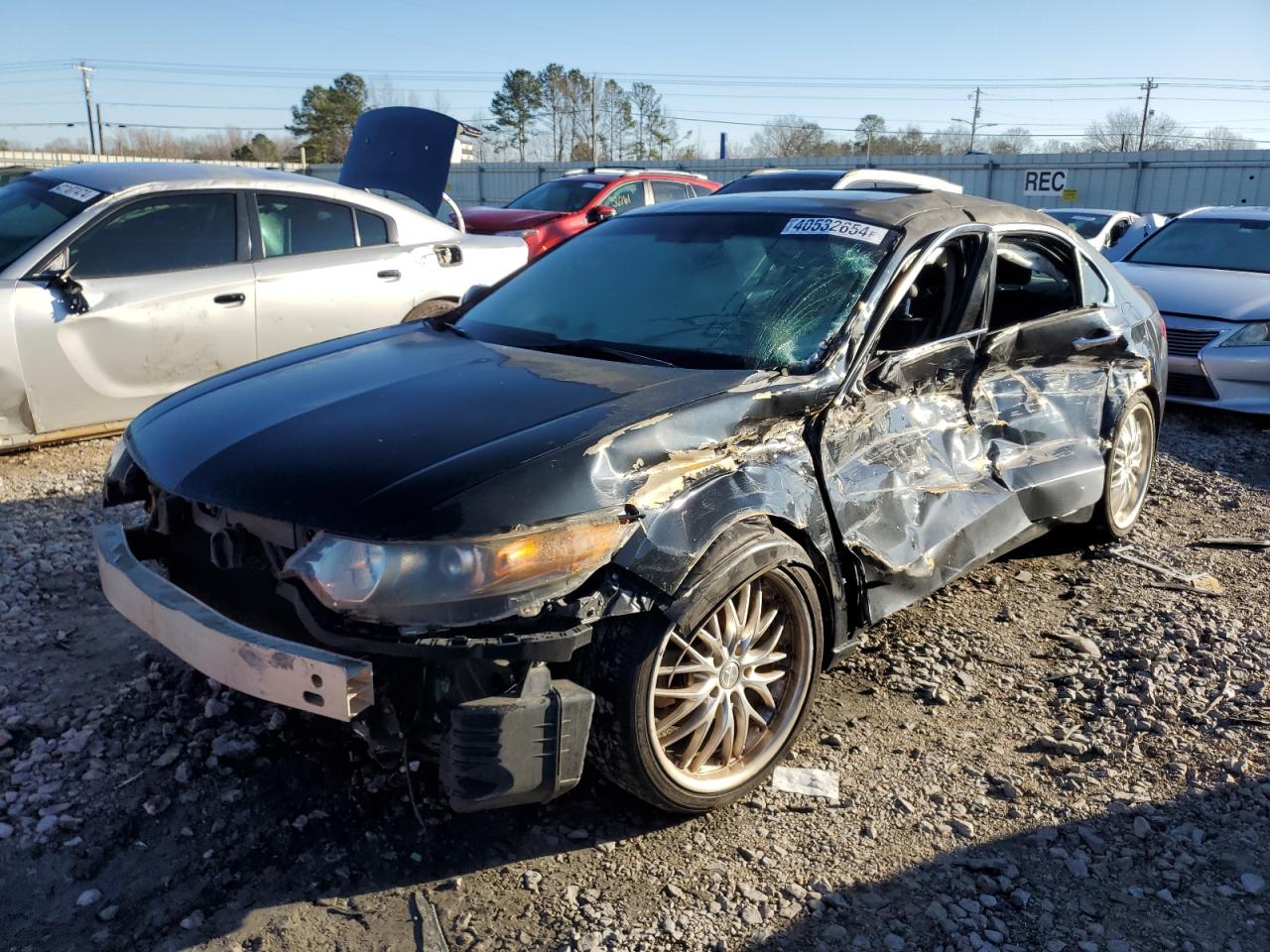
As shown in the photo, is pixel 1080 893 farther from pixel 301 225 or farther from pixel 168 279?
pixel 301 225

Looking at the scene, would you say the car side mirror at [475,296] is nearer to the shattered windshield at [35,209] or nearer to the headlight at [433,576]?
the headlight at [433,576]

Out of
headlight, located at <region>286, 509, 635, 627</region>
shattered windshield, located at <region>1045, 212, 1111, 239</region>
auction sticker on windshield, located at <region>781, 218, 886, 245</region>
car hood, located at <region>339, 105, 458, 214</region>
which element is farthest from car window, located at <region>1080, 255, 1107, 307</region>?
shattered windshield, located at <region>1045, 212, 1111, 239</region>

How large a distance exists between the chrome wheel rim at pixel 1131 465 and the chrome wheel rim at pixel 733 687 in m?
2.36

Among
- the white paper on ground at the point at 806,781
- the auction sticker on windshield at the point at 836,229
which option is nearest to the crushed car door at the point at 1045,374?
the auction sticker on windshield at the point at 836,229

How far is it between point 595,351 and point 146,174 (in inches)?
151

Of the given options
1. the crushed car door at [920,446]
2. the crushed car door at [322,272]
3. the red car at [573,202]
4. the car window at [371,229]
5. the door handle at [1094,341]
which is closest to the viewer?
the crushed car door at [920,446]

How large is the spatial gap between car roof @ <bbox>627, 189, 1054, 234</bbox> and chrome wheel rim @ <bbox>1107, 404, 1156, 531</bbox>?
119cm

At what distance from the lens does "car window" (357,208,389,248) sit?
6488 millimetres

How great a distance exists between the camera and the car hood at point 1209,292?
746cm

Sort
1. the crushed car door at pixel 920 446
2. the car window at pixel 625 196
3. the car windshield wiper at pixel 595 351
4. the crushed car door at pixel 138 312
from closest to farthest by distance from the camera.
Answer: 1. the crushed car door at pixel 920 446
2. the car windshield wiper at pixel 595 351
3. the crushed car door at pixel 138 312
4. the car window at pixel 625 196

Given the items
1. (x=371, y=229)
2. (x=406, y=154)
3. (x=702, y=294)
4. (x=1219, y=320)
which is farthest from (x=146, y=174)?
(x=1219, y=320)

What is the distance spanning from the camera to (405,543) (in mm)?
2301

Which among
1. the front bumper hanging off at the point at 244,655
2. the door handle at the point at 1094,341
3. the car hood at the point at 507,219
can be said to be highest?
the car hood at the point at 507,219

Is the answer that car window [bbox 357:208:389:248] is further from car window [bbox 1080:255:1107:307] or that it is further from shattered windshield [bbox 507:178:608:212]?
shattered windshield [bbox 507:178:608:212]
